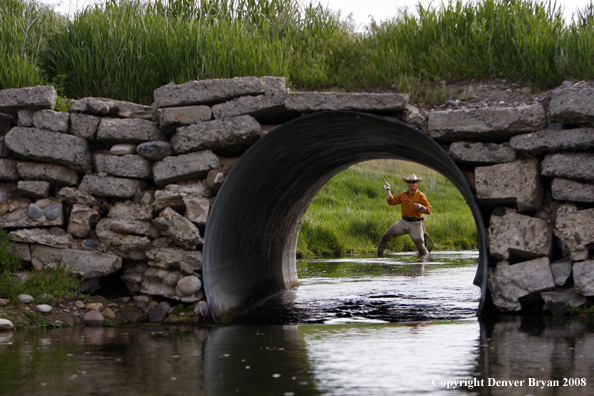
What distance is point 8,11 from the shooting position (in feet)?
26.9

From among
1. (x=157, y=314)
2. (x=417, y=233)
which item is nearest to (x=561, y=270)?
(x=157, y=314)

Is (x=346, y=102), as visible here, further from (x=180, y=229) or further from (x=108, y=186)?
(x=108, y=186)

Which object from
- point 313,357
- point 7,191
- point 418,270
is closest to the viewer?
point 313,357

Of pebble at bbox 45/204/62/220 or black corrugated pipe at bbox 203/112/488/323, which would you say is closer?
black corrugated pipe at bbox 203/112/488/323

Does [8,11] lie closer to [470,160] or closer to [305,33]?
[305,33]

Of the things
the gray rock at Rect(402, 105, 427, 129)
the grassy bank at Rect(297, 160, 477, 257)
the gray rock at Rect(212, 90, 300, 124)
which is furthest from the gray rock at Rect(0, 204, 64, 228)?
the grassy bank at Rect(297, 160, 477, 257)

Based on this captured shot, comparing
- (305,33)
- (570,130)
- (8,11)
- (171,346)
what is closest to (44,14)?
(8,11)

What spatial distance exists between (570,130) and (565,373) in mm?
2826

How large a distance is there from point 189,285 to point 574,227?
3.73 metres

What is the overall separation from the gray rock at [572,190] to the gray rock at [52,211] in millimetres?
4952

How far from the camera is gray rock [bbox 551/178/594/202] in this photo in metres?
5.68

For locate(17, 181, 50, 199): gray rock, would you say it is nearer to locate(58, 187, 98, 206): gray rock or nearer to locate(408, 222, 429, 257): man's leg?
locate(58, 187, 98, 206): gray rock

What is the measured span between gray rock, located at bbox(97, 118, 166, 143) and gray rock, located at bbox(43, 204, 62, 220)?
853mm

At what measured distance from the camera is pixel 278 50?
757 cm
